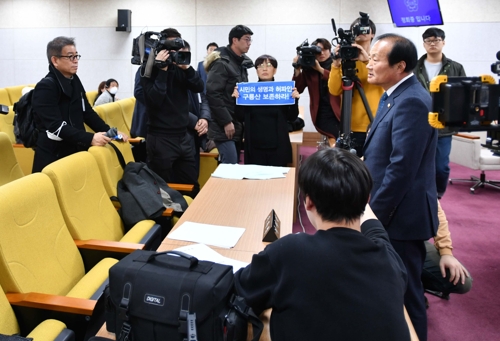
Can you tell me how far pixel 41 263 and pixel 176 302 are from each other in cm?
94

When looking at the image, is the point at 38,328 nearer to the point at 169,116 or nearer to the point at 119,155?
the point at 119,155

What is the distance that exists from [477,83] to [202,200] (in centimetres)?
139

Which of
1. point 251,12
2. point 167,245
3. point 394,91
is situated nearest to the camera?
point 167,245

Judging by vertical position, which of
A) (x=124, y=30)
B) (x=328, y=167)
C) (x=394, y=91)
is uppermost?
(x=124, y=30)

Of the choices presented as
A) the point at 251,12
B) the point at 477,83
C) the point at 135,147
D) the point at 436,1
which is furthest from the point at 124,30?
the point at 477,83

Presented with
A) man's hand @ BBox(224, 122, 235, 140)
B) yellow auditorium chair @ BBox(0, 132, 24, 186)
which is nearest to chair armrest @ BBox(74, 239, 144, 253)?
yellow auditorium chair @ BBox(0, 132, 24, 186)

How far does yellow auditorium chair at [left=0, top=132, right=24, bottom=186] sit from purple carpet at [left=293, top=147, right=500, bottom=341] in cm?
214

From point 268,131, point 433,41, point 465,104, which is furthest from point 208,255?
point 433,41

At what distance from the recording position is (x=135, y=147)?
3945 millimetres

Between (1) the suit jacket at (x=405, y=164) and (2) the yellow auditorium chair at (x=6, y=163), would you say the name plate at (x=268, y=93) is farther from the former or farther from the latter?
(2) the yellow auditorium chair at (x=6, y=163)

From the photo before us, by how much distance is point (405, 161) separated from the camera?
1801mm

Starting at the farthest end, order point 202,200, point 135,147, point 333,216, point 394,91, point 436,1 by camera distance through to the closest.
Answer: point 436,1 < point 135,147 < point 202,200 < point 394,91 < point 333,216

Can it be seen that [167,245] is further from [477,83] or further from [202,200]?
[477,83]

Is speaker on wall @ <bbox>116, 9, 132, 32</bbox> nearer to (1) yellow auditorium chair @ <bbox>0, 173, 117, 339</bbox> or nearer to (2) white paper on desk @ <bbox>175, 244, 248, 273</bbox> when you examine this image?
(1) yellow auditorium chair @ <bbox>0, 173, 117, 339</bbox>
